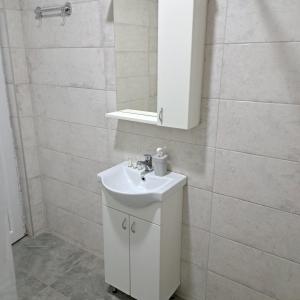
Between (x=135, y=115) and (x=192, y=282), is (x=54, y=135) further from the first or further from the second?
(x=192, y=282)

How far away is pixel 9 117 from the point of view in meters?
2.37

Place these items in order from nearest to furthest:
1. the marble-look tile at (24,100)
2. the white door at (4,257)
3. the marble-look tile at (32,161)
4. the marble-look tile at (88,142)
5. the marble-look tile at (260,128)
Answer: the white door at (4,257) → the marble-look tile at (260,128) → the marble-look tile at (88,142) → the marble-look tile at (24,100) → the marble-look tile at (32,161)

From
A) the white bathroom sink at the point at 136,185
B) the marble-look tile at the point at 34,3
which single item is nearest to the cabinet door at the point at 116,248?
the white bathroom sink at the point at 136,185

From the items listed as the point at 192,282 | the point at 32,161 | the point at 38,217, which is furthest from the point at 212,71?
the point at 38,217

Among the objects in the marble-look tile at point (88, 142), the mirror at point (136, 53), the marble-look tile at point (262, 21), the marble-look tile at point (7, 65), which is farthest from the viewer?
the marble-look tile at point (7, 65)

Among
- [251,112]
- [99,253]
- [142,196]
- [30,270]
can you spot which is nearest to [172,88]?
[251,112]

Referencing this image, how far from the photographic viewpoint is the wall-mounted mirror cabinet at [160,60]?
1430 millimetres

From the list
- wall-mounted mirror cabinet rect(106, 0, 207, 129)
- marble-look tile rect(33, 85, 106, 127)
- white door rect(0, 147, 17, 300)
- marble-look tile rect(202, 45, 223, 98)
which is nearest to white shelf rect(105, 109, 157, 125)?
wall-mounted mirror cabinet rect(106, 0, 207, 129)

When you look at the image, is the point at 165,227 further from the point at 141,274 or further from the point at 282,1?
the point at 282,1

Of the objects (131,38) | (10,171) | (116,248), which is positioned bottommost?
(116,248)

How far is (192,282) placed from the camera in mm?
1956

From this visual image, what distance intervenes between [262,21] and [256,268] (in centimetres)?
129

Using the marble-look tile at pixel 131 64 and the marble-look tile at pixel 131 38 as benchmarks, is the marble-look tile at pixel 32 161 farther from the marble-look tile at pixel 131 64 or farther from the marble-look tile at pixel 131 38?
the marble-look tile at pixel 131 38

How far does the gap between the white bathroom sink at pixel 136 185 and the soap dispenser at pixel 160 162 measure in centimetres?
3
